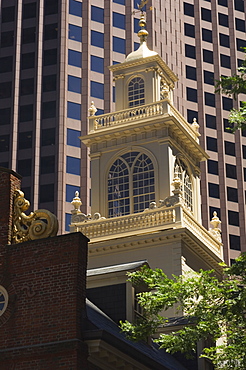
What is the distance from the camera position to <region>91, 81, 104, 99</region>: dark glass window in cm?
10325

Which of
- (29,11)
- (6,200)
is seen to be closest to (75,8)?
(29,11)

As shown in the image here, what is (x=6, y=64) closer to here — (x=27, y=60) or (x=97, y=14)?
(x=27, y=60)

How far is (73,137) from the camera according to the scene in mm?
100000

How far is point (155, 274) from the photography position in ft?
83.3

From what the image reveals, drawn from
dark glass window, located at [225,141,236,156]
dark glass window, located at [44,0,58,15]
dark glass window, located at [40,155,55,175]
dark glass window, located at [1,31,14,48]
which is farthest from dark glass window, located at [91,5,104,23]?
dark glass window, located at [225,141,236,156]

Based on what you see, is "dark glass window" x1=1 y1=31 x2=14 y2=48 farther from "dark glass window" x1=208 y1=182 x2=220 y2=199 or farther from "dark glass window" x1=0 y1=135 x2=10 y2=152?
"dark glass window" x1=208 y1=182 x2=220 y2=199

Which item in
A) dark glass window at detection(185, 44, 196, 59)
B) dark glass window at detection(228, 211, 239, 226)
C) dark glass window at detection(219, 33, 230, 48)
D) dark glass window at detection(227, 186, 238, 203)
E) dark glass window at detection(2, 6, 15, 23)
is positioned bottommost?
dark glass window at detection(228, 211, 239, 226)

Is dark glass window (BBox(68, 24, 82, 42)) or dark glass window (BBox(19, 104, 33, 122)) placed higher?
dark glass window (BBox(68, 24, 82, 42))

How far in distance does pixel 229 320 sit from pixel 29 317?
18.3ft

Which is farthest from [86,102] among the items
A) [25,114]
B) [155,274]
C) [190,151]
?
[155,274]

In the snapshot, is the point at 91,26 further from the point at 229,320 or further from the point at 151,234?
the point at 229,320

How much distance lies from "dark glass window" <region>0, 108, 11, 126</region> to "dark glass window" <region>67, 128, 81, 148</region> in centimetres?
702

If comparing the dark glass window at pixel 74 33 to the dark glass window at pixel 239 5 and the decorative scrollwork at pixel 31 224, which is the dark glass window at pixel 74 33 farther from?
the decorative scrollwork at pixel 31 224

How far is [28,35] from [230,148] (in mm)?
28113
